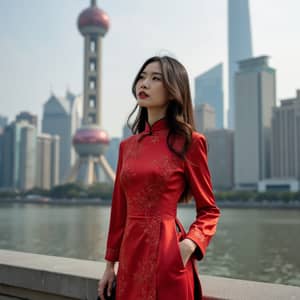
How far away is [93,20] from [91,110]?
1369cm

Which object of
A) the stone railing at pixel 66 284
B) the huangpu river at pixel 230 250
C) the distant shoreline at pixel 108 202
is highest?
the stone railing at pixel 66 284

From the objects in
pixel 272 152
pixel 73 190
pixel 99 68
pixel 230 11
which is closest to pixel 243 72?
pixel 272 152

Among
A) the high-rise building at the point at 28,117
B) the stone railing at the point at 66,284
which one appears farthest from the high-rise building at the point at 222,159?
the stone railing at the point at 66,284

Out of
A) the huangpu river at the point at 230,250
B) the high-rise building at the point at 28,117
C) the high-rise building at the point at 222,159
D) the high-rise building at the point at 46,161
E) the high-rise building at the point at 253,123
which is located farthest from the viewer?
the high-rise building at the point at 28,117

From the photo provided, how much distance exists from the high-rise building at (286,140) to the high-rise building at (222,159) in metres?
12.2

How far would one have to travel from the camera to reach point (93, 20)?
68438mm

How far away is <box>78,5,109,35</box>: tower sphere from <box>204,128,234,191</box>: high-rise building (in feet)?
89.2

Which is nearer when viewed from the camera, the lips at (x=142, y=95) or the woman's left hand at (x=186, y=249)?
the woman's left hand at (x=186, y=249)

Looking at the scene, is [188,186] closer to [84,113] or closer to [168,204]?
[168,204]

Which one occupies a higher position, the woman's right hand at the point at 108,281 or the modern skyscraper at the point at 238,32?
the modern skyscraper at the point at 238,32

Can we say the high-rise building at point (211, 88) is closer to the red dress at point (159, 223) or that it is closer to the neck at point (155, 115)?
the neck at point (155, 115)

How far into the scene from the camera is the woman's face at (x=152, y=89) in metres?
1.79

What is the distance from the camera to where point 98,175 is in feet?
249

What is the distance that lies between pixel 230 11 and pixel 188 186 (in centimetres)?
16953
